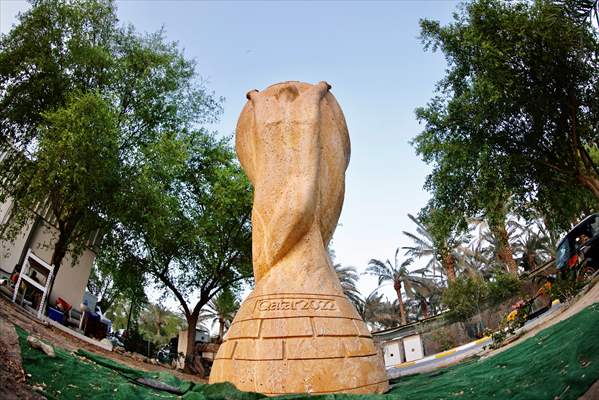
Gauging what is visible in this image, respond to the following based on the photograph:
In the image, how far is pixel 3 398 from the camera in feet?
9.09

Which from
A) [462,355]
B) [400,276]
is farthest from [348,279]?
[462,355]

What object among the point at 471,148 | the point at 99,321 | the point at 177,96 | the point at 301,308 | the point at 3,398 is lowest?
the point at 3,398

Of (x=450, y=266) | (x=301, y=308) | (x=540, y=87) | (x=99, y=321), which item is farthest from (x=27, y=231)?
(x=450, y=266)

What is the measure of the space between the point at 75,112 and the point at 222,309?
54.9 ft

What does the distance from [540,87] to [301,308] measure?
1105 centimetres

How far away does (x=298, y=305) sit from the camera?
5.06 metres

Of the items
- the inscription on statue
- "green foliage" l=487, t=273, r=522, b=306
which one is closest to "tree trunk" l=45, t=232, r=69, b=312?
the inscription on statue

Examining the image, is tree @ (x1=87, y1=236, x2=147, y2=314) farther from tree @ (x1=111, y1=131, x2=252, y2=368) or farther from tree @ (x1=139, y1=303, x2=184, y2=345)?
tree @ (x1=139, y1=303, x2=184, y2=345)

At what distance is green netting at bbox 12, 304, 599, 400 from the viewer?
3424 mm

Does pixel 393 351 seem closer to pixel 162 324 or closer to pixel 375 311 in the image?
pixel 375 311

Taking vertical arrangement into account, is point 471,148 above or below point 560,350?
above

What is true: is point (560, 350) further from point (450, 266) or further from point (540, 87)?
point (450, 266)

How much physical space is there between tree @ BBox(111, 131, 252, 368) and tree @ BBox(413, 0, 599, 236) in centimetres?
772

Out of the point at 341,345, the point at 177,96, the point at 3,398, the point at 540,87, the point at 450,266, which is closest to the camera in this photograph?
the point at 3,398
